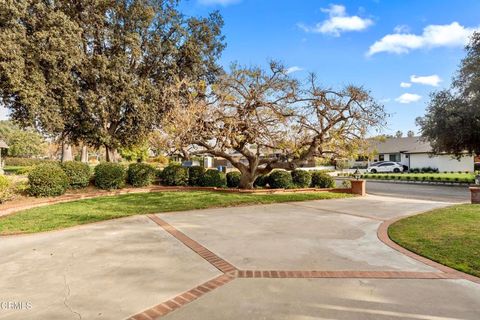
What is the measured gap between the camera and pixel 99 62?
51.6 ft

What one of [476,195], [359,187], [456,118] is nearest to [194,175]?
[359,187]

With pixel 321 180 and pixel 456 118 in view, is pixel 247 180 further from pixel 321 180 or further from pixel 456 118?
pixel 456 118

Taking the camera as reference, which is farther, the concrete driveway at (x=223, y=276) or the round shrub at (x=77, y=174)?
the round shrub at (x=77, y=174)

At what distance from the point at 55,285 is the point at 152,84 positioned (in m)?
15.5

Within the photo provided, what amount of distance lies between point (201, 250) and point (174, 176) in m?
9.86

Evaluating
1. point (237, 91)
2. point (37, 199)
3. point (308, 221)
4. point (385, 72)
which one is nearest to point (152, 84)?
point (237, 91)

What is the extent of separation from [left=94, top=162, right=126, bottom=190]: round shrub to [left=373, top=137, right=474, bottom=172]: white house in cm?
2393

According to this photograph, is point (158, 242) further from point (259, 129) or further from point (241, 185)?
point (241, 185)

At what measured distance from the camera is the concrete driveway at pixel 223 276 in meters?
3.21

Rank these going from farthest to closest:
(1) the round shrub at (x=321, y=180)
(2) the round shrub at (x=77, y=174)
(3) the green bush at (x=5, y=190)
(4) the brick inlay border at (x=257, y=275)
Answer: (1) the round shrub at (x=321, y=180), (2) the round shrub at (x=77, y=174), (3) the green bush at (x=5, y=190), (4) the brick inlay border at (x=257, y=275)

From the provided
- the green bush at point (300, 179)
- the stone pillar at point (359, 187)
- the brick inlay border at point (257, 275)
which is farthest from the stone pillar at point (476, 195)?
the brick inlay border at point (257, 275)
